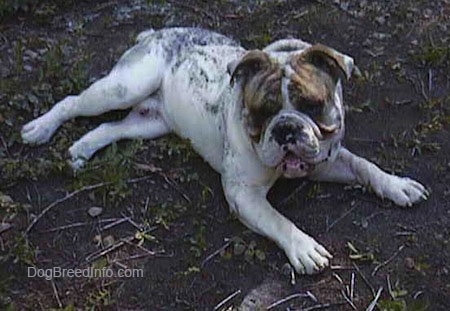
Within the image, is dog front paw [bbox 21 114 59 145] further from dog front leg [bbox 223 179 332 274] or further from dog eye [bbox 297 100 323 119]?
dog eye [bbox 297 100 323 119]

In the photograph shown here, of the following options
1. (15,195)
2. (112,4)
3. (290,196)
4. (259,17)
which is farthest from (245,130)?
(112,4)

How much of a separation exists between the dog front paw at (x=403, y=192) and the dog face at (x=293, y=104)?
365mm

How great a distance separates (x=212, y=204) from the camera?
4.83 meters

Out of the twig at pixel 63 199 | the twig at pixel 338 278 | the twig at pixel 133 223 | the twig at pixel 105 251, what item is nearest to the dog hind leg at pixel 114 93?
the twig at pixel 63 199

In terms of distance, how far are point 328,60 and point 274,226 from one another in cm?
72

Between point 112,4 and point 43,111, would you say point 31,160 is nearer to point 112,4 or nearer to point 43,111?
point 43,111

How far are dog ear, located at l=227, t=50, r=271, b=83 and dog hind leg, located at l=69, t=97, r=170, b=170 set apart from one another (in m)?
0.89

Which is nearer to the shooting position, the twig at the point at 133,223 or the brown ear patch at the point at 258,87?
the brown ear patch at the point at 258,87

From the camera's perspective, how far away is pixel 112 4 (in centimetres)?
666

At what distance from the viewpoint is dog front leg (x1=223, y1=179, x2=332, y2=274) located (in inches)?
171

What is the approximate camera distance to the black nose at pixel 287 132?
4270 mm

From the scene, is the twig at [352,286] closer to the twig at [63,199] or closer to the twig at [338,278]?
the twig at [338,278]

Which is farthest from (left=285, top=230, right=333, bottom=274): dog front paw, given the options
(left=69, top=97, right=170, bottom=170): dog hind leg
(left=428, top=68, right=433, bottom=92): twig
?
(left=428, top=68, right=433, bottom=92): twig

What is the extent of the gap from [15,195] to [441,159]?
1.98 meters
